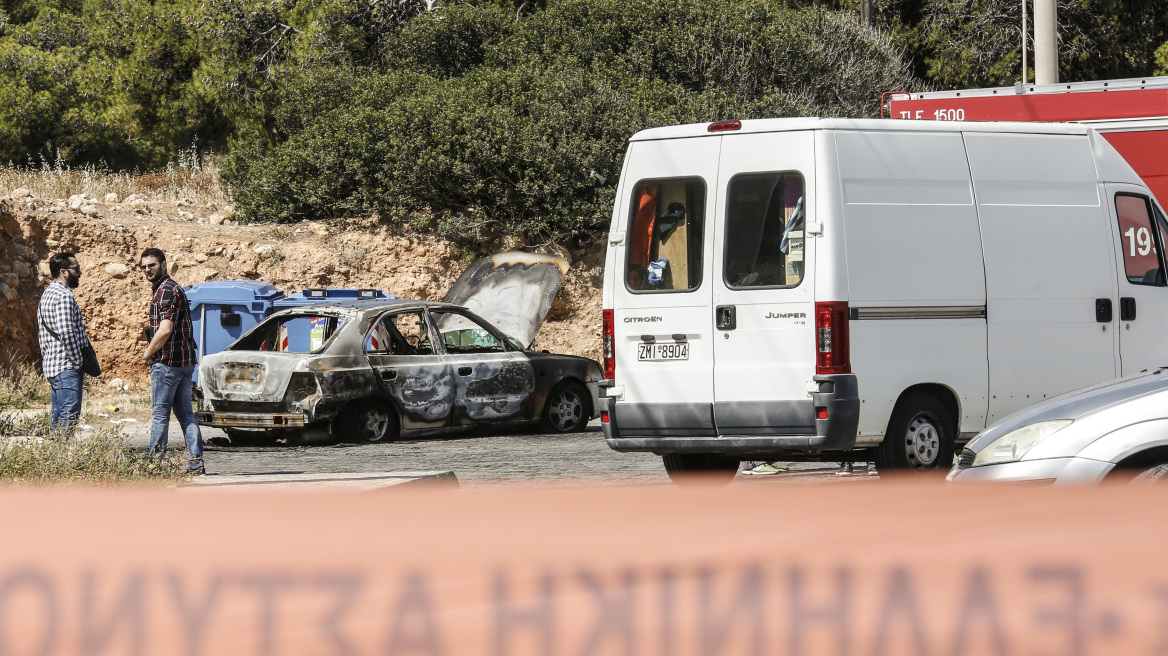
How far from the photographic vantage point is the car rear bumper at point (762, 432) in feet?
25.0

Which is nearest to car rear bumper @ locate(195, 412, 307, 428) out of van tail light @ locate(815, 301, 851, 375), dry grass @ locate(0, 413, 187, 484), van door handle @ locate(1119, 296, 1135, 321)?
dry grass @ locate(0, 413, 187, 484)

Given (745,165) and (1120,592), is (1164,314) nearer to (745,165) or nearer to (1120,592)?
(745,165)

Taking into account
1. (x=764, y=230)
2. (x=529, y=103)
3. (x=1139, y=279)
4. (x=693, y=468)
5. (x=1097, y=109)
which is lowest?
(x=693, y=468)

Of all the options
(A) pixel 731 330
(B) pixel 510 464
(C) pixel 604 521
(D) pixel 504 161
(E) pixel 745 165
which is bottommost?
(B) pixel 510 464

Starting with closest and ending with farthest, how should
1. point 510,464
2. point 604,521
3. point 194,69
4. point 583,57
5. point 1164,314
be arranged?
1. point 604,521
2. point 1164,314
3. point 510,464
4. point 583,57
5. point 194,69

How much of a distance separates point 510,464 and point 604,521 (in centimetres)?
745

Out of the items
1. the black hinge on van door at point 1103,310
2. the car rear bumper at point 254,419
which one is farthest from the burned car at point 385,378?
the black hinge on van door at point 1103,310

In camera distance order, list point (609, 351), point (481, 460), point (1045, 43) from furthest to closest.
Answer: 1. point (1045, 43)
2. point (481, 460)
3. point (609, 351)

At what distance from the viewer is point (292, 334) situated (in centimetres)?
1294

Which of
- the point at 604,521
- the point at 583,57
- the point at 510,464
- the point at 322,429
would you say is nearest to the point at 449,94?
the point at 583,57

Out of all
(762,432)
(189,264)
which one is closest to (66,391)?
(762,432)

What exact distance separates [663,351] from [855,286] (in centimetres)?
142

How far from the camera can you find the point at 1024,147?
8.52 m

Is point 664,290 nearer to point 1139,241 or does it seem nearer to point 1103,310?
point 1103,310
